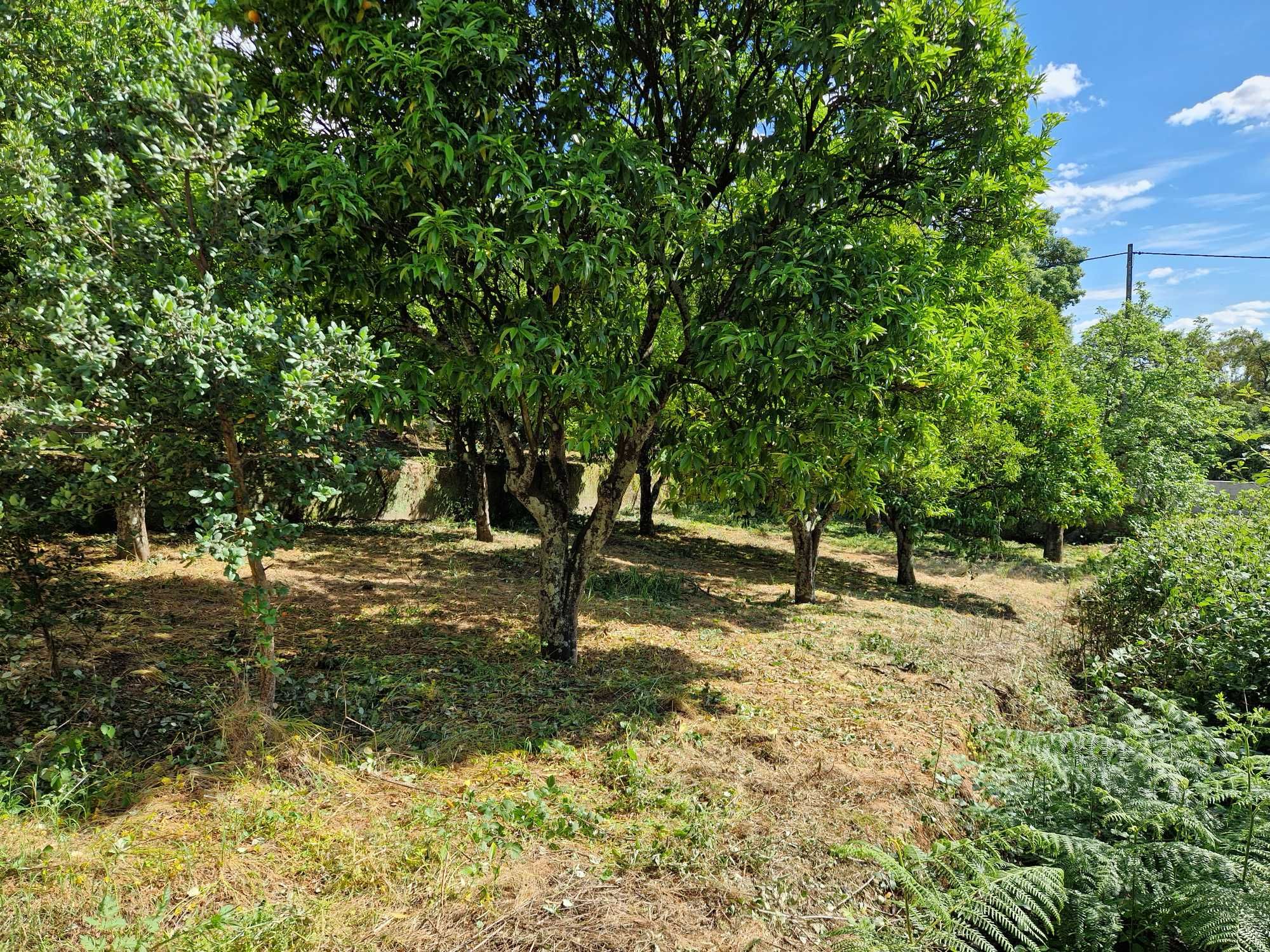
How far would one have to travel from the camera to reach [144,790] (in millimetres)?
3395

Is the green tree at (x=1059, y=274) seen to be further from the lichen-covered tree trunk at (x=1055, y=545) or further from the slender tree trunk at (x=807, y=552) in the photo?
the slender tree trunk at (x=807, y=552)

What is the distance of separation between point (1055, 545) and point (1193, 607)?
583 inches

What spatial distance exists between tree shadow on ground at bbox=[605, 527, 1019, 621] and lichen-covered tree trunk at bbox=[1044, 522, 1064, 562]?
12.8 feet

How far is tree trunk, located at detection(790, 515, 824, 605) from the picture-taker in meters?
10.5

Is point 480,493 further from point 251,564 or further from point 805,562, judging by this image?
point 251,564

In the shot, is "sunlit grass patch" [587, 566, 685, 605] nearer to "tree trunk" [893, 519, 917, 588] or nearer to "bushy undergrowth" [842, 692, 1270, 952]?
"tree trunk" [893, 519, 917, 588]

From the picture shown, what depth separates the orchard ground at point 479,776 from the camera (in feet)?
9.07

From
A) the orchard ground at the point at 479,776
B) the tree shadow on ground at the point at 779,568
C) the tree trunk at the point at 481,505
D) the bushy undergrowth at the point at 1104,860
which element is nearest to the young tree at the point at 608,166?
the orchard ground at the point at 479,776

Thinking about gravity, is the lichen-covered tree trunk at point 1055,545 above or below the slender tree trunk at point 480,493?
below

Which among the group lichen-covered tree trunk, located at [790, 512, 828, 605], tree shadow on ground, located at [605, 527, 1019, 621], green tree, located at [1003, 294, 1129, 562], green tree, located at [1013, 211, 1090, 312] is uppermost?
green tree, located at [1013, 211, 1090, 312]

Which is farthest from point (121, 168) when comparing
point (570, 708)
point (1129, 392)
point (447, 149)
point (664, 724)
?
point (1129, 392)

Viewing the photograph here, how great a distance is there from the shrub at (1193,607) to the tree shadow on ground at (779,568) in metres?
4.94

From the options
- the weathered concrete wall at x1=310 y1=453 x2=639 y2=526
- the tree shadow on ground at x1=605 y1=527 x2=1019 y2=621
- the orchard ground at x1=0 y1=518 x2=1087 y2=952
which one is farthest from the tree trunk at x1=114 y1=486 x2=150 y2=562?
the tree shadow on ground at x1=605 y1=527 x2=1019 y2=621

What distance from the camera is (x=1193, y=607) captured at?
558 cm
